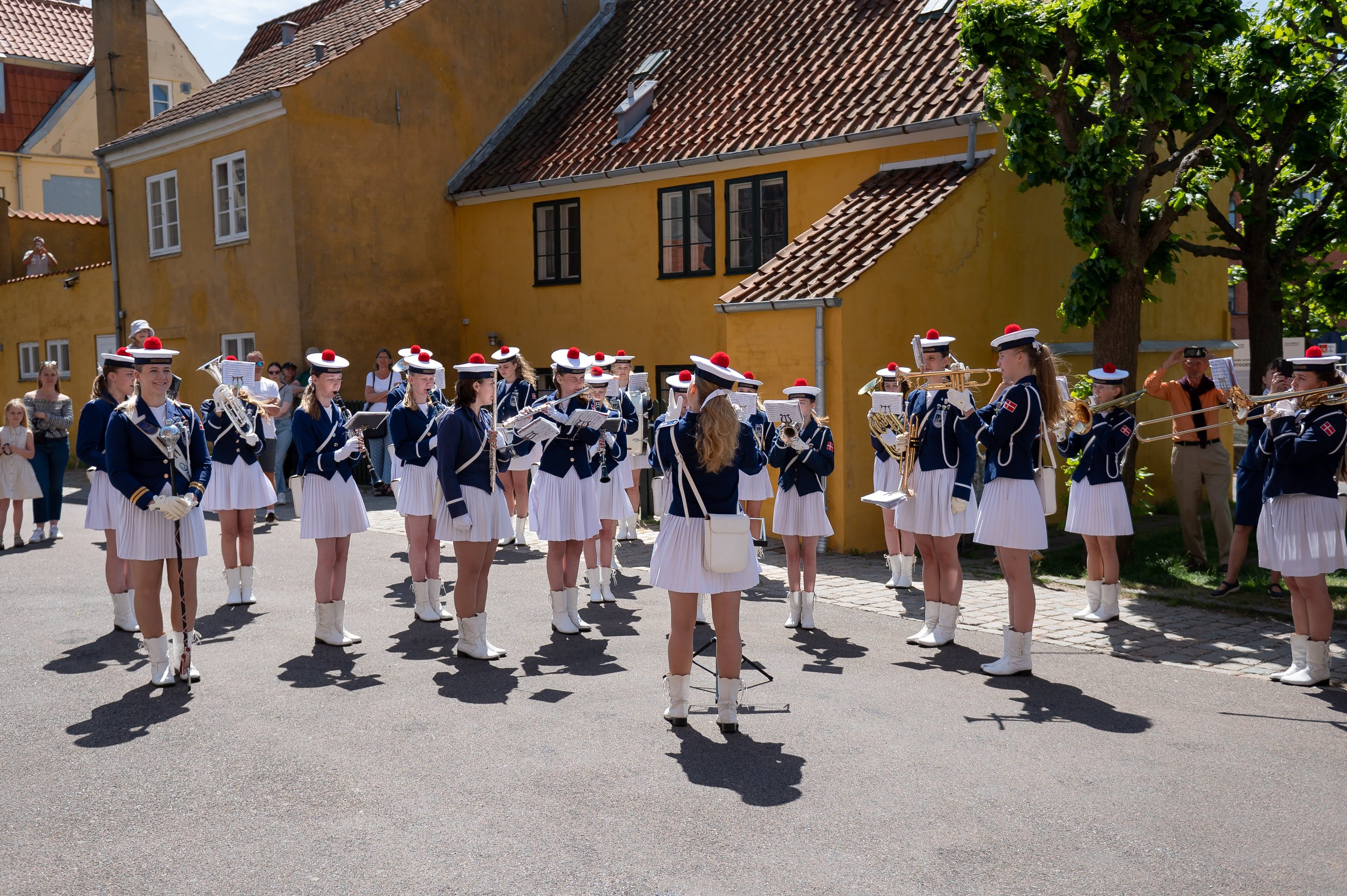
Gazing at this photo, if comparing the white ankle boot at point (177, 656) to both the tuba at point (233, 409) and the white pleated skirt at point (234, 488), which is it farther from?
the tuba at point (233, 409)

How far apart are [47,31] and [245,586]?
3424cm

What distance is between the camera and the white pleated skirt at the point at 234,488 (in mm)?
9852

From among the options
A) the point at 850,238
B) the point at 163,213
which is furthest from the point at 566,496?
the point at 163,213

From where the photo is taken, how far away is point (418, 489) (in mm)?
9539

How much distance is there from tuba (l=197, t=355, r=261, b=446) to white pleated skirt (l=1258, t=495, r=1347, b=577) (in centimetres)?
775

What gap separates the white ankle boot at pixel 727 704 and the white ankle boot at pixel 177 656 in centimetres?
348

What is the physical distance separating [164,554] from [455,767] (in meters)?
2.57

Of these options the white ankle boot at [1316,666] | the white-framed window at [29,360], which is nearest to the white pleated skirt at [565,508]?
the white ankle boot at [1316,666]

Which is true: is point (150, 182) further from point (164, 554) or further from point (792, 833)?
point (792, 833)

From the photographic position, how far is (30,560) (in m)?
12.3

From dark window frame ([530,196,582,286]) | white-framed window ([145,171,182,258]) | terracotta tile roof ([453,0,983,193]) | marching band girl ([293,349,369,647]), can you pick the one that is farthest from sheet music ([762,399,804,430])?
white-framed window ([145,171,182,258])

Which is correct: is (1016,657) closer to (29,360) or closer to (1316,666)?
(1316,666)

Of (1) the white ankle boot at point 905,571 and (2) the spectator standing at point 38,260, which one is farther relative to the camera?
(2) the spectator standing at point 38,260

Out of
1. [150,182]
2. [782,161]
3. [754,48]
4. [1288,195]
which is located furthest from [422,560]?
[150,182]
